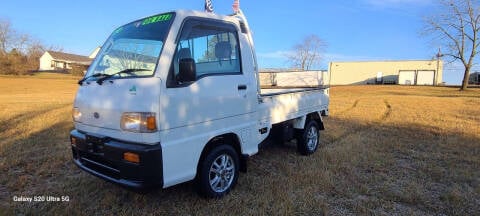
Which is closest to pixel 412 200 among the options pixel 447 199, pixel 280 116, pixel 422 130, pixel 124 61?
pixel 447 199

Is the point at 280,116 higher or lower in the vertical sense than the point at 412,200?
higher

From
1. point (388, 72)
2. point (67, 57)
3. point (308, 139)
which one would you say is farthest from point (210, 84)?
point (67, 57)

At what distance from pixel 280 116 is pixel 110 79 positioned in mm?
2745

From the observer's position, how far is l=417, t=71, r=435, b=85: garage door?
55.4 metres

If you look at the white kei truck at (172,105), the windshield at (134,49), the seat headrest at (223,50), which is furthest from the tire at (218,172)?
the windshield at (134,49)

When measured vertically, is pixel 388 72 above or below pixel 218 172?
above

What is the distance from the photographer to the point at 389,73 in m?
58.7

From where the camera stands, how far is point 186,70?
3.24 meters

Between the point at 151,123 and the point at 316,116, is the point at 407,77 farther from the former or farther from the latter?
the point at 151,123

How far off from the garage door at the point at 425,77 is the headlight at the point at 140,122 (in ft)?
202

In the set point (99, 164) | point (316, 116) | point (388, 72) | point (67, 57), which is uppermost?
point (67, 57)

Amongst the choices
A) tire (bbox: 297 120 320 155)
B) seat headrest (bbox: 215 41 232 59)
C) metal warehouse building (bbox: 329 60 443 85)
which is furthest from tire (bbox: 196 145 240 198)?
metal warehouse building (bbox: 329 60 443 85)

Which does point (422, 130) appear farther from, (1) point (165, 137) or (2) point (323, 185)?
(1) point (165, 137)

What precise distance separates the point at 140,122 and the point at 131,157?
0.37 meters
